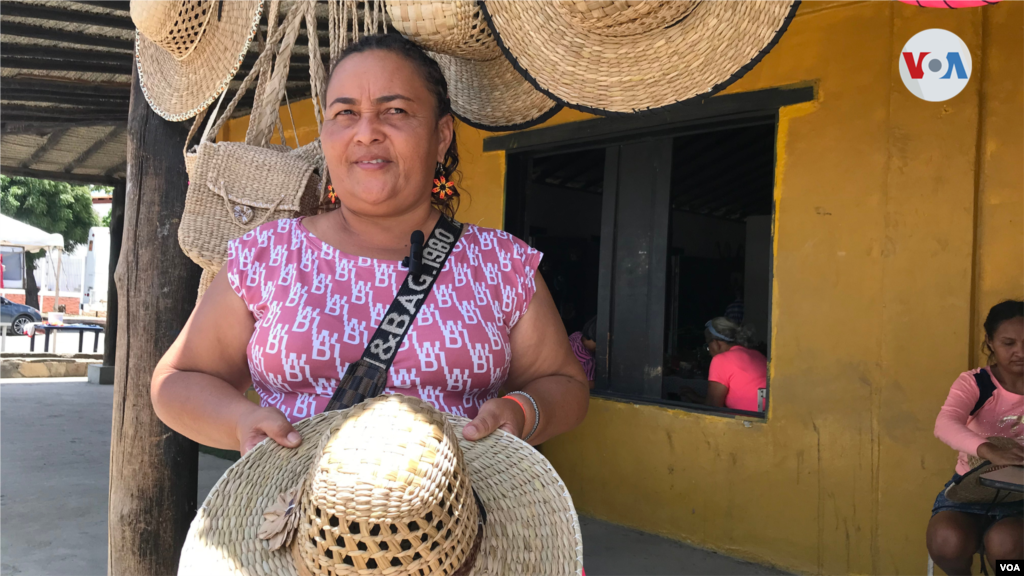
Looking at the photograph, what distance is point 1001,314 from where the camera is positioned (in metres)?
3.01

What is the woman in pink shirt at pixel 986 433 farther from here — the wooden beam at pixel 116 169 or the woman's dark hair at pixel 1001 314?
the wooden beam at pixel 116 169

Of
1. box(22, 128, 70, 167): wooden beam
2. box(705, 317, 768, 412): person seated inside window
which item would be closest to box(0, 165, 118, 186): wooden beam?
box(22, 128, 70, 167): wooden beam

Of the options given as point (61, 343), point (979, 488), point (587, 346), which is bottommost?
point (61, 343)

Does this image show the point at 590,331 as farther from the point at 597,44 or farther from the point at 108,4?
the point at 597,44

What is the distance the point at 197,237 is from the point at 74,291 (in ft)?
120

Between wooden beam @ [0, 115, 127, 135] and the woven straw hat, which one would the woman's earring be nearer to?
the woven straw hat

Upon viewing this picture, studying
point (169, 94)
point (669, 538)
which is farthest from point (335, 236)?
point (669, 538)

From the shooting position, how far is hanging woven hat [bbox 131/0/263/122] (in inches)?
82.0

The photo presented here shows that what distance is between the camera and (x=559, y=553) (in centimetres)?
119

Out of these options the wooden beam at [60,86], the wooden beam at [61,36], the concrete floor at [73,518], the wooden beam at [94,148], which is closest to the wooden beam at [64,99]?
the wooden beam at [60,86]

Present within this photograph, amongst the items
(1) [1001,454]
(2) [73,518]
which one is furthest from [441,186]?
(2) [73,518]

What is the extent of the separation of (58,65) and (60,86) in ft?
1.78

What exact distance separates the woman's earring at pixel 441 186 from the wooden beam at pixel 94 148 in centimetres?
670

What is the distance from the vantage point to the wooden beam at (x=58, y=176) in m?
9.30
